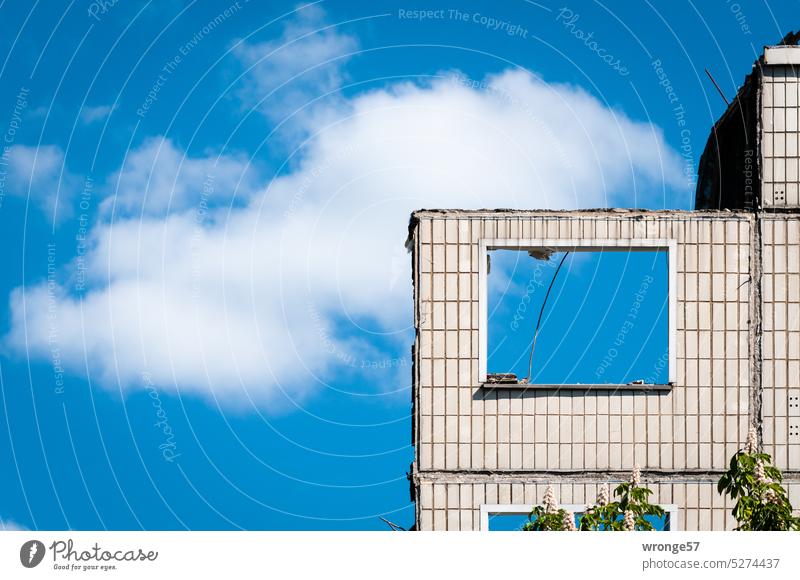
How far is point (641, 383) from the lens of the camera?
686 inches

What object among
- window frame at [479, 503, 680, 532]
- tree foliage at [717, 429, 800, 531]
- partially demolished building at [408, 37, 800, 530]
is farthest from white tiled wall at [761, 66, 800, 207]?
tree foliage at [717, 429, 800, 531]

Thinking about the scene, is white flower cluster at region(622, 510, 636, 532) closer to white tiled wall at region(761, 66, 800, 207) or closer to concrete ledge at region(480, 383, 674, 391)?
concrete ledge at region(480, 383, 674, 391)

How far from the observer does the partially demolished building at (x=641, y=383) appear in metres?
17.3

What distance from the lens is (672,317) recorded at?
17.5 m

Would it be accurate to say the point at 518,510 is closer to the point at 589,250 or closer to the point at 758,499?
the point at 589,250

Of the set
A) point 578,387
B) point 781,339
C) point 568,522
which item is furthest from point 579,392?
point 568,522
